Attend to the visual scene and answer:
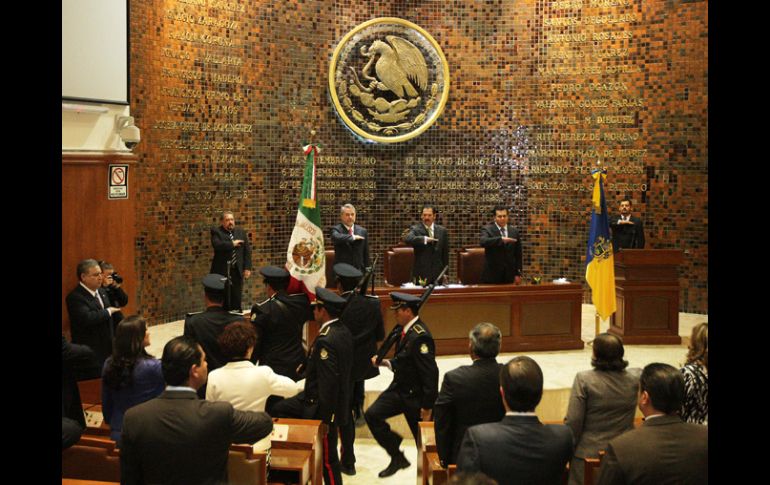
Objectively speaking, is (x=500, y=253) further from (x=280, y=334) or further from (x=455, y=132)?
(x=280, y=334)

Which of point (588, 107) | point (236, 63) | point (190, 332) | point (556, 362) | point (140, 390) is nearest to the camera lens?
point (140, 390)

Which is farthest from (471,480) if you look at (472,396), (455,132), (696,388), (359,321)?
(455,132)

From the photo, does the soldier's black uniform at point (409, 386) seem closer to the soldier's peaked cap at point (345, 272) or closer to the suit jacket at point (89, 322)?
the soldier's peaked cap at point (345, 272)

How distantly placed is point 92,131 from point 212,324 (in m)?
3.94

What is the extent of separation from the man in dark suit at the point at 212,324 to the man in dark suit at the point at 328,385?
663 millimetres

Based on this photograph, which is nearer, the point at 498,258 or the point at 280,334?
the point at 280,334

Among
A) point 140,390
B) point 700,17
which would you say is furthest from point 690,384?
point 700,17

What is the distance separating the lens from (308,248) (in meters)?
8.20

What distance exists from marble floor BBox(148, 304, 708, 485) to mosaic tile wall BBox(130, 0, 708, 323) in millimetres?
1908

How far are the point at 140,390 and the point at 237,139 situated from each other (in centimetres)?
807

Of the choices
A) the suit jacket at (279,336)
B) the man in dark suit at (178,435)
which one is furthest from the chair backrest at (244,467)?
the suit jacket at (279,336)

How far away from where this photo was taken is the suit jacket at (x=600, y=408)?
14.8 feet

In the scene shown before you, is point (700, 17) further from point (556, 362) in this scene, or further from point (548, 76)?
point (556, 362)

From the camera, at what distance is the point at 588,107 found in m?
13.2
